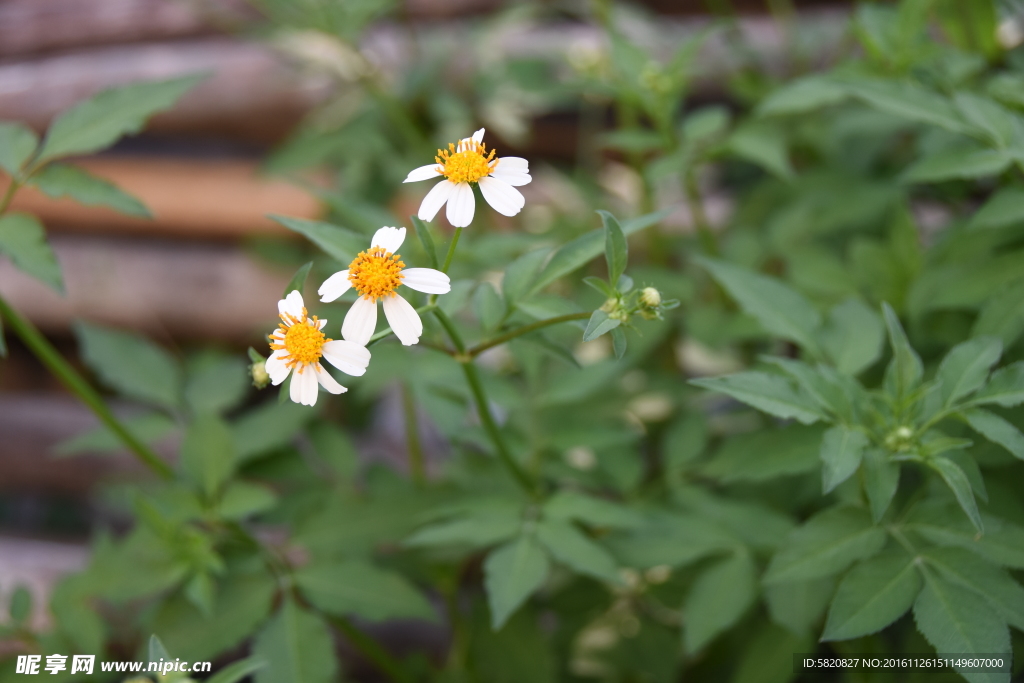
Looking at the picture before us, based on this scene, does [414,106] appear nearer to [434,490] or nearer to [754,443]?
[434,490]

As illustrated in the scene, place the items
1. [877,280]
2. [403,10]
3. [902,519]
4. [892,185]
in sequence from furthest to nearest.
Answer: [403,10] → [892,185] → [877,280] → [902,519]

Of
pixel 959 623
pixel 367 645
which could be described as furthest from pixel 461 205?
pixel 367 645

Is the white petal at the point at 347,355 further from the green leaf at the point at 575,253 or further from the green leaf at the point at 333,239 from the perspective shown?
the green leaf at the point at 575,253

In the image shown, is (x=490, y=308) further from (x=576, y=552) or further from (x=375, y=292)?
(x=576, y=552)

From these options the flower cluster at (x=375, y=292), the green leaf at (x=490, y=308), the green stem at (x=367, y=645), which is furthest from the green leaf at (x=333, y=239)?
the green stem at (x=367, y=645)

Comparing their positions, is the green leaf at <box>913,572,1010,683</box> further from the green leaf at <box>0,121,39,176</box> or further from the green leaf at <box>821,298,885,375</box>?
the green leaf at <box>0,121,39,176</box>

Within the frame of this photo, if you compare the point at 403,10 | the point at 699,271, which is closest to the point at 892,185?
the point at 699,271
